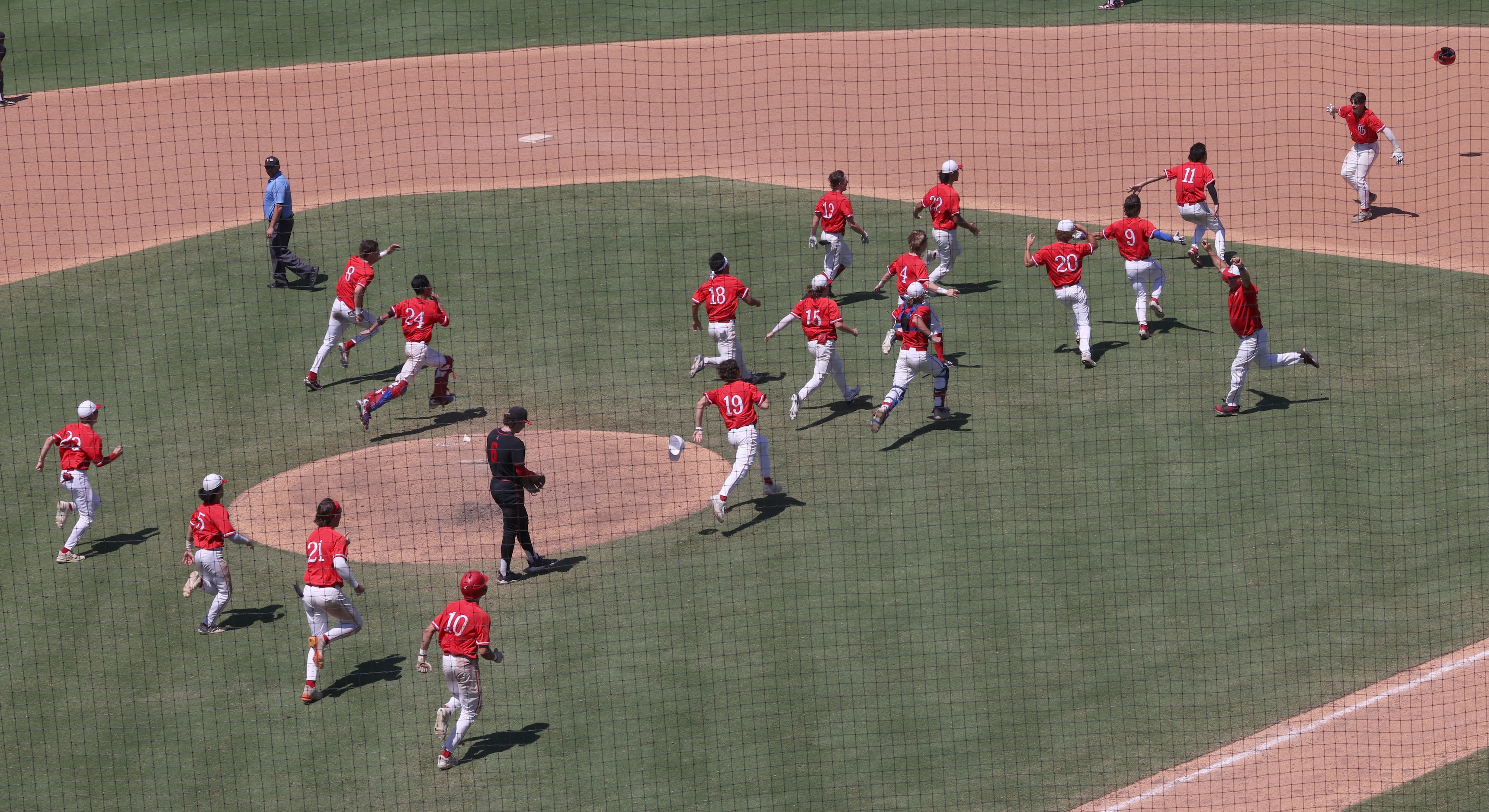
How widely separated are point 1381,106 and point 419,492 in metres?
18.0

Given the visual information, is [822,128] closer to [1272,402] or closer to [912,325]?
[912,325]

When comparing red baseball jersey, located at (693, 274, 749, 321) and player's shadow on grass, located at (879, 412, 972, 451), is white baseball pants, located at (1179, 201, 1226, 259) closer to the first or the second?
player's shadow on grass, located at (879, 412, 972, 451)

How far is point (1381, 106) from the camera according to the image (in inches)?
1148

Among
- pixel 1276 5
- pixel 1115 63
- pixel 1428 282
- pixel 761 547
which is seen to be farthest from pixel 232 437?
pixel 1276 5

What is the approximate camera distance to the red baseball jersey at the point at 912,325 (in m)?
19.5

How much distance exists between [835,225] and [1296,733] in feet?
34.8

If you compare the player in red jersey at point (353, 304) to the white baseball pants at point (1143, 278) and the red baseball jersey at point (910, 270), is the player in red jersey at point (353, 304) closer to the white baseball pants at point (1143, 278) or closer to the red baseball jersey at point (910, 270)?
the red baseball jersey at point (910, 270)

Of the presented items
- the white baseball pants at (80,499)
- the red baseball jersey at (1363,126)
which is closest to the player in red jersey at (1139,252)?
the red baseball jersey at (1363,126)

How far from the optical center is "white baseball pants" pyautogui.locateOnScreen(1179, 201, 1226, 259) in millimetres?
23219

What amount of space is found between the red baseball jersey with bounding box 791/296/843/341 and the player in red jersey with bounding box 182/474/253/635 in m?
6.71

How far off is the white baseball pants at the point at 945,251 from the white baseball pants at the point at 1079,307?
1.97 meters

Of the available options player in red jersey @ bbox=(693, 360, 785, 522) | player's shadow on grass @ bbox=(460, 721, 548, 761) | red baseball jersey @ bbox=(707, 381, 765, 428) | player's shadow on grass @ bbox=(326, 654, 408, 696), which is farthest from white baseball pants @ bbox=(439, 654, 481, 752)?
red baseball jersey @ bbox=(707, 381, 765, 428)

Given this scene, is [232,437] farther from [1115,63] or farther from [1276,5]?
[1276,5]

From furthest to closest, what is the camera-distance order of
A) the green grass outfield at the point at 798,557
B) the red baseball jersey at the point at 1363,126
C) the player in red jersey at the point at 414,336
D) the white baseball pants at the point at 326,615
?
the red baseball jersey at the point at 1363,126, the player in red jersey at the point at 414,336, the white baseball pants at the point at 326,615, the green grass outfield at the point at 798,557
